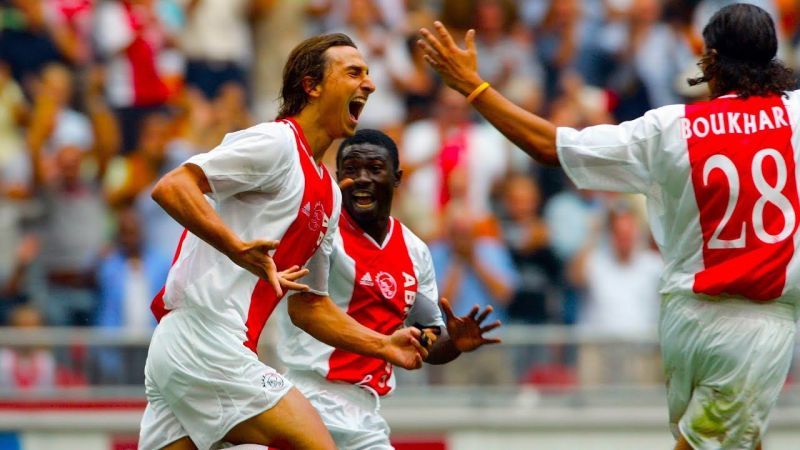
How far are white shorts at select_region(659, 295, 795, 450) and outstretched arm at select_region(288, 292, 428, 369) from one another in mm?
1122

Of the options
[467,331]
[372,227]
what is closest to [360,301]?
[372,227]

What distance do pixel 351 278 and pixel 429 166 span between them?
4291 mm

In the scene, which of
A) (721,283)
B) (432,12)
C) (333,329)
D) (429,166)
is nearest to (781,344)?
(721,283)

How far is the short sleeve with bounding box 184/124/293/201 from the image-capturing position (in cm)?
685

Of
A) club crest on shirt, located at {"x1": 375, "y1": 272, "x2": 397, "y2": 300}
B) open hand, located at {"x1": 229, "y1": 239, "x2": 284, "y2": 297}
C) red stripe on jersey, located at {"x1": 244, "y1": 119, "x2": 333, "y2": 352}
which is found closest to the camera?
open hand, located at {"x1": 229, "y1": 239, "x2": 284, "y2": 297}

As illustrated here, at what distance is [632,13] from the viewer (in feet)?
45.0

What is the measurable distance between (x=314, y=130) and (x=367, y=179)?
3.60 feet

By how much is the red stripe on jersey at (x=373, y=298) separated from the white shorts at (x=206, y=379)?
51.3 inches

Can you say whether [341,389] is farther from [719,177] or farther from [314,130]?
[719,177]

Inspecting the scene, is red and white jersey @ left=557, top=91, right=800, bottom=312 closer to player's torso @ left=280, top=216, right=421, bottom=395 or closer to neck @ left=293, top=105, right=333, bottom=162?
neck @ left=293, top=105, right=333, bottom=162

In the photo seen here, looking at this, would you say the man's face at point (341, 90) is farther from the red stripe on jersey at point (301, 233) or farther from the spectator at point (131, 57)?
the spectator at point (131, 57)

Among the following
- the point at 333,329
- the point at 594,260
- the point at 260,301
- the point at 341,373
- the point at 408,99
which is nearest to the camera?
the point at 260,301

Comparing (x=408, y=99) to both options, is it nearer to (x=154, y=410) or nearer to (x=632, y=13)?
(x=632, y=13)

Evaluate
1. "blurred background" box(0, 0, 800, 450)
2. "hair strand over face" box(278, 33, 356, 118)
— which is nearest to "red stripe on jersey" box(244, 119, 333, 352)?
"hair strand over face" box(278, 33, 356, 118)
